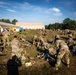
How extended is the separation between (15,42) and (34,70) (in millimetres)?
3300

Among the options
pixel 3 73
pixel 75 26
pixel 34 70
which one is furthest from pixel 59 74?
pixel 75 26

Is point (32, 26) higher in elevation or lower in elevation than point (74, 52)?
higher

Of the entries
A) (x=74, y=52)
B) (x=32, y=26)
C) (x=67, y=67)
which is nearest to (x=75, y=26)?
(x=32, y=26)

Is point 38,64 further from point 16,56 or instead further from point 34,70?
point 16,56

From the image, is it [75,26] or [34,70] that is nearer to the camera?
[34,70]

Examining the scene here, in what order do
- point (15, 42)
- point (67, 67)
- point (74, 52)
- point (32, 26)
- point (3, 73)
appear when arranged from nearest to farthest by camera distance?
point (3, 73), point (67, 67), point (15, 42), point (74, 52), point (32, 26)

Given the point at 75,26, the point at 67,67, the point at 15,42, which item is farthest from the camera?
the point at 75,26

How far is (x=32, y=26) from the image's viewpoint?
10638 cm

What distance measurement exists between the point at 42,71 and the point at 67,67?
2398mm

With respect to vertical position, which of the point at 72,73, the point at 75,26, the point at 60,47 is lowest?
the point at 72,73

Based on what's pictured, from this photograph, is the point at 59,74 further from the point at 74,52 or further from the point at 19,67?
the point at 74,52

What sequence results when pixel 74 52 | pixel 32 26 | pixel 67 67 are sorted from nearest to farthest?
pixel 67 67
pixel 74 52
pixel 32 26

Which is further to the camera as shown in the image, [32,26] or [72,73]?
[32,26]

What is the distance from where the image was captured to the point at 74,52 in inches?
510
